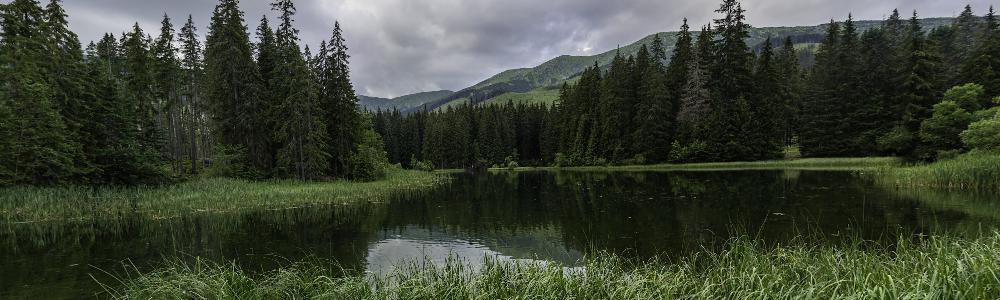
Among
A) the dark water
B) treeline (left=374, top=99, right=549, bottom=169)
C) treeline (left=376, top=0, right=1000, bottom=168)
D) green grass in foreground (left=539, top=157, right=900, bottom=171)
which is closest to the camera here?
the dark water

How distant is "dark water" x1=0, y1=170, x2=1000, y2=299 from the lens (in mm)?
9844

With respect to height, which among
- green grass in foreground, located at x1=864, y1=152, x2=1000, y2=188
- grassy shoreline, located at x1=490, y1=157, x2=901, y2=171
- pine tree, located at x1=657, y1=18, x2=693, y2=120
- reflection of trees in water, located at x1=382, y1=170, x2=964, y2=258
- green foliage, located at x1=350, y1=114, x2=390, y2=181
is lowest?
grassy shoreline, located at x1=490, y1=157, x2=901, y2=171

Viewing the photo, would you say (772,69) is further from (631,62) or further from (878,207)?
(878,207)

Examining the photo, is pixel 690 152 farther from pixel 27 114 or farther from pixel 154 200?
pixel 27 114

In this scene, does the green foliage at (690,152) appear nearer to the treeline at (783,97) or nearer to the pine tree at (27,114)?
the treeline at (783,97)

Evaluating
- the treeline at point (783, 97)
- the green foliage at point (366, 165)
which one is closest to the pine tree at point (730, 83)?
the treeline at point (783, 97)

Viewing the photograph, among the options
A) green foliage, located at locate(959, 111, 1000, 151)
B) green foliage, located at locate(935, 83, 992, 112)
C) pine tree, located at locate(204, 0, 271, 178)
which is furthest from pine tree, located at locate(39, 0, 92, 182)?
green foliage, located at locate(935, 83, 992, 112)

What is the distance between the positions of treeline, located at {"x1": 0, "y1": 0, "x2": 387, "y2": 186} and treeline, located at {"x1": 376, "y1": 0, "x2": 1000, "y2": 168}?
39.3 meters

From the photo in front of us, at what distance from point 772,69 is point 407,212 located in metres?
54.6

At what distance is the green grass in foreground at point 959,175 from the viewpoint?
17.0 metres

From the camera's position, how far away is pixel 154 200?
19.5 meters

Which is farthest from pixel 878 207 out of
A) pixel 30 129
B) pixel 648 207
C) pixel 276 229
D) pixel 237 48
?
pixel 237 48

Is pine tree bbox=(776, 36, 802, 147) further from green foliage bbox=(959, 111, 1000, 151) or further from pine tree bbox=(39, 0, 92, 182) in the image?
pine tree bbox=(39, 0, 92, 182)

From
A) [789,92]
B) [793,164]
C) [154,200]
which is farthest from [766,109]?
[154,200]
